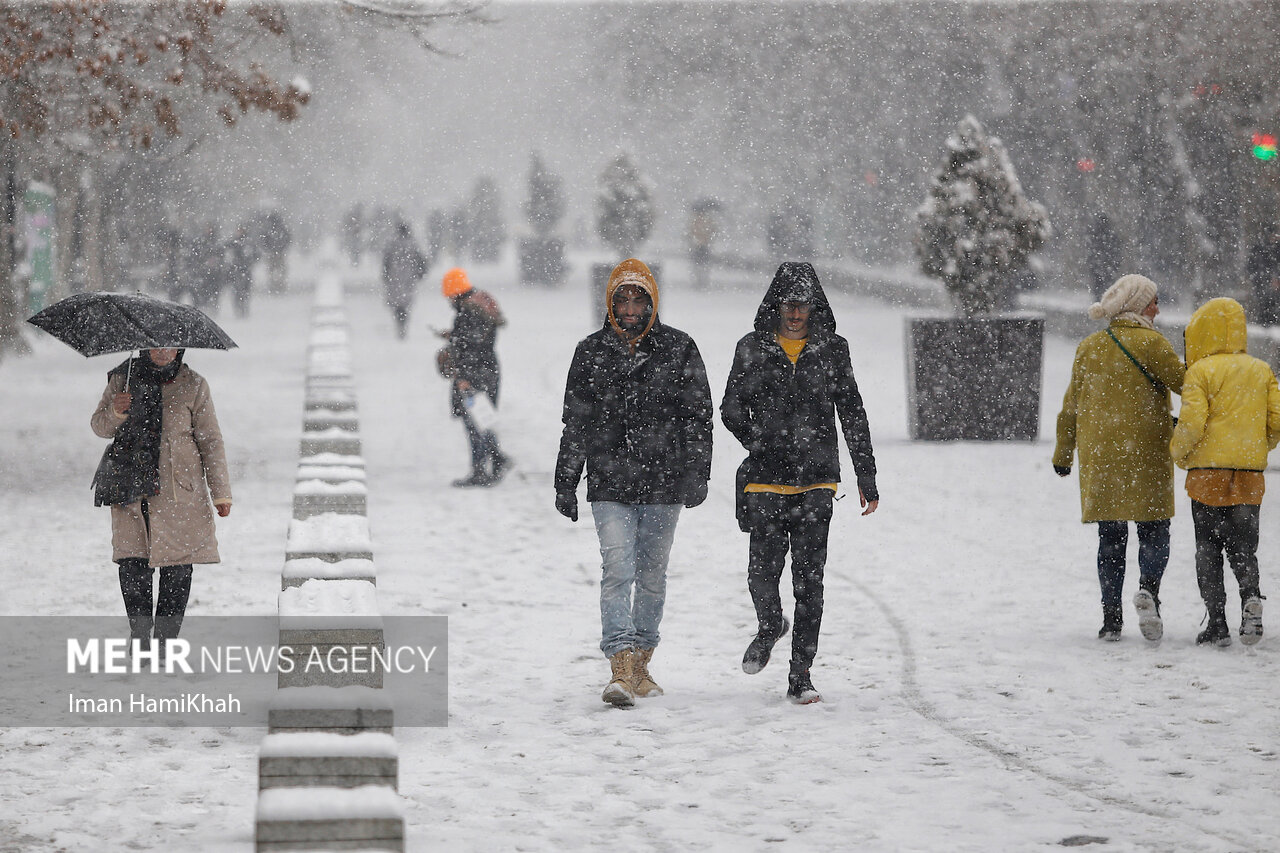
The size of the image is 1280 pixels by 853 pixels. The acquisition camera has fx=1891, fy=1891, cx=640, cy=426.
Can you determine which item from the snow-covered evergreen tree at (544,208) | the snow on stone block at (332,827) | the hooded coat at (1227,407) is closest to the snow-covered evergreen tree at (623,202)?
the snow-covered evergreen tree at (544,208)

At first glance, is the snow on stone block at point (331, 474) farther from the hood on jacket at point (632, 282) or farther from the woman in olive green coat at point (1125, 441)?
the woman in olive green coat at point (1125, 441)

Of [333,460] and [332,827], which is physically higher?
[333,460]

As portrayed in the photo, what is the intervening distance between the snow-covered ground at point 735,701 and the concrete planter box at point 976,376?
5.09ft

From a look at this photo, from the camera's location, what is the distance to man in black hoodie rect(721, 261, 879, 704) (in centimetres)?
706

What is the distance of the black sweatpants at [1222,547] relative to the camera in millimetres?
8055

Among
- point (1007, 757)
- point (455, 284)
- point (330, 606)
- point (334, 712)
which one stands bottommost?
point (1007, 757)

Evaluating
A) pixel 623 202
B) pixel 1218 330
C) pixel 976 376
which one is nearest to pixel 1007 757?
pixel 1218 330

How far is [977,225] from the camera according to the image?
632 inches

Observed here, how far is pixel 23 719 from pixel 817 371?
10.5 ft

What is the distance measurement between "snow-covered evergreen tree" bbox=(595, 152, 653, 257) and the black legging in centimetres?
2873

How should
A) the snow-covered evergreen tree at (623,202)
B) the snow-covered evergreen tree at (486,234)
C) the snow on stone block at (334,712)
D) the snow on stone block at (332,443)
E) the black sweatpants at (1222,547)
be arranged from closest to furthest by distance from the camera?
the snow on stone block at (334,712) → the black sweatpants at (1222,547) → the snow on stone block at (332,443) → the snow-covered evergreen tree at (623,202) → the snow-covered evergreen tree at (486,234)

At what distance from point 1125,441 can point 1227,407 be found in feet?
1.47

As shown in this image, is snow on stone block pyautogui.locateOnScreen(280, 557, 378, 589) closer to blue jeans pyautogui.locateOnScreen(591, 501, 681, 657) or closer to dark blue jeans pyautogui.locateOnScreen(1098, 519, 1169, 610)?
blue jeans pyautogui.locateOnScreen(591, 501, 681, 657)

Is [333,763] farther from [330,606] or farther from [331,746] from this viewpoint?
[330,606]
